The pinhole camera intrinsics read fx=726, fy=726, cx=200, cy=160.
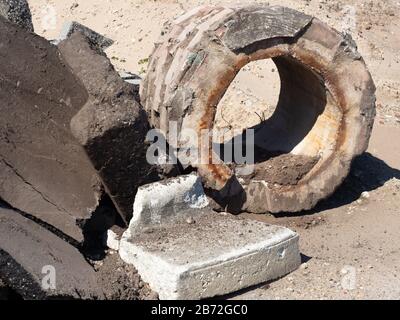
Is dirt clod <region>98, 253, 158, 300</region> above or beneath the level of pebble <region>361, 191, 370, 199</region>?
above

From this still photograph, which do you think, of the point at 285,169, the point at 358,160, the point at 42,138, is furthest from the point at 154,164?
the point at 358,160

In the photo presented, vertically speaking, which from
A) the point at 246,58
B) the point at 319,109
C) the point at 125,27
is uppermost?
the point at 246,58

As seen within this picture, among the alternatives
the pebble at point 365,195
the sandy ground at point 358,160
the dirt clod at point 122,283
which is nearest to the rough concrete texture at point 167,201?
the dirt clod at point 122,283

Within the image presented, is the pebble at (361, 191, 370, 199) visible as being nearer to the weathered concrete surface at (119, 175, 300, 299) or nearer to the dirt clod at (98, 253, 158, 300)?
the weathered concrete surface at (119, 175, 300, 299)

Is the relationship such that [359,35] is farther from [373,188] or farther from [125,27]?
[373,188]

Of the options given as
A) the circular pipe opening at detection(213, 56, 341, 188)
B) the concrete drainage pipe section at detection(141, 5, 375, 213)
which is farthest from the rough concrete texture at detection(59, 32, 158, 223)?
the circular pipe opening at detection(213, 56, 341, 188)

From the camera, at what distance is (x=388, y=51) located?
10.4 meters

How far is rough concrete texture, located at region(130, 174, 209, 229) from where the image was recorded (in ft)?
13.6

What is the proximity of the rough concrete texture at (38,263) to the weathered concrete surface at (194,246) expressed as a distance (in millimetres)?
338

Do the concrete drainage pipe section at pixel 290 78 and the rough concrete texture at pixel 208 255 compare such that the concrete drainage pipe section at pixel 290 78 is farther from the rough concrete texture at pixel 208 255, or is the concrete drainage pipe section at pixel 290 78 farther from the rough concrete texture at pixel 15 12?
the rough concrete texture at pixel 15 12

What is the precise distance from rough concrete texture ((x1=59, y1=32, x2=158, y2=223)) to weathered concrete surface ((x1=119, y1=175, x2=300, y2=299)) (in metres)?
0.12

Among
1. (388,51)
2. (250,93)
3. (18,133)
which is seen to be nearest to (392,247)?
(18,133)

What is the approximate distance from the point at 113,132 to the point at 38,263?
2.75ft
